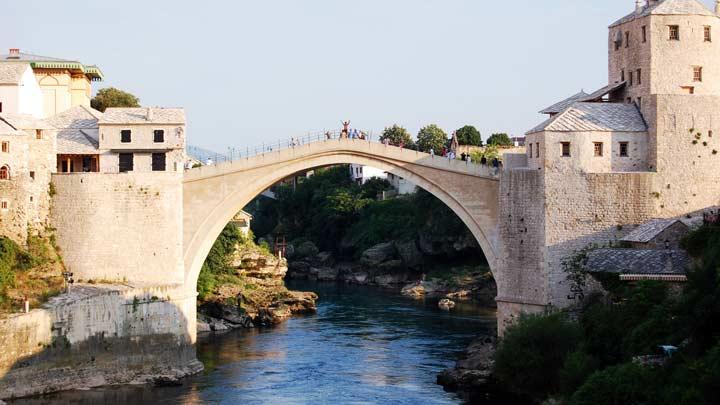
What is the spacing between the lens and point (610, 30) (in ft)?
152

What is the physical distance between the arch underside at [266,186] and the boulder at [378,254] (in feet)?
111

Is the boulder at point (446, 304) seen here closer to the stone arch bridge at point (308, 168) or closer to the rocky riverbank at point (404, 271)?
the rocky riverbank at point (404, 271)

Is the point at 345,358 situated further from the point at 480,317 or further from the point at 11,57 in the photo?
the point at 11,57

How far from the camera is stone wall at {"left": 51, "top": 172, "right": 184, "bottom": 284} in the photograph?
45.0m

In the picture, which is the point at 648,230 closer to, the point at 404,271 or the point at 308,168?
the point at 308,168

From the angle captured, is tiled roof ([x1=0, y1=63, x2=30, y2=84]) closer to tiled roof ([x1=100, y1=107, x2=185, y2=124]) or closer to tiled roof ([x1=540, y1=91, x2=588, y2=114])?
tiled roof ([x1=100, y1=107, x2=185, y2=124])

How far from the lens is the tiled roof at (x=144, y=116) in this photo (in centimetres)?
4628

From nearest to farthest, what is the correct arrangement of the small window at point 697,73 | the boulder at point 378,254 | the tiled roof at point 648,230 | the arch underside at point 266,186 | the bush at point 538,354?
the bush at point 538,354 < the tiled roof at point 648,230 < the small window at point 697,73 < the arch underside at point 266,186 < the boulder at point 378,254

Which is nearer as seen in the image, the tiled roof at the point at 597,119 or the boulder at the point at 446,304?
the tiled roof at the point at 597,119

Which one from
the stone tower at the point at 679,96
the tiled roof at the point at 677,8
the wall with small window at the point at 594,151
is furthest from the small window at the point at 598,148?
the tiled roof at the point at 677,8

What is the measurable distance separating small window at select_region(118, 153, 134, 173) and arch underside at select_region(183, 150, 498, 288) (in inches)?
88.6

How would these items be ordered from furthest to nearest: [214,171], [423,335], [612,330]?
[423,335] → [214,171] → [612,330]

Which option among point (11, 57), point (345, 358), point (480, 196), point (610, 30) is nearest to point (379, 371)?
point (345, 358)

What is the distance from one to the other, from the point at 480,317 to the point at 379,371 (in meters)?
15.8
